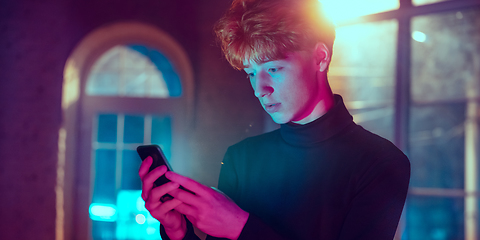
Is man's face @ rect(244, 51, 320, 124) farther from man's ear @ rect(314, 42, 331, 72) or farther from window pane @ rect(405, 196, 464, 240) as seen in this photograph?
window pane @ rect(405, 196, 464, 240)

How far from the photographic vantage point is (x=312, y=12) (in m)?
0.91

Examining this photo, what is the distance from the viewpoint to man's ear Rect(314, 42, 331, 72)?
2.91 ft

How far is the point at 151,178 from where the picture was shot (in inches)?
Answer: 31.8

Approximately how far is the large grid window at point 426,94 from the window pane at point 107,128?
1781mm

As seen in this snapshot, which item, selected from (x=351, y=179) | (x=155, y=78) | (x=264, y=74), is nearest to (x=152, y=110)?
(x=155, y=78)

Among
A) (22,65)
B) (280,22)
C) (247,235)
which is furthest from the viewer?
(22,65)

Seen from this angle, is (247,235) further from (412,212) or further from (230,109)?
(412,212)

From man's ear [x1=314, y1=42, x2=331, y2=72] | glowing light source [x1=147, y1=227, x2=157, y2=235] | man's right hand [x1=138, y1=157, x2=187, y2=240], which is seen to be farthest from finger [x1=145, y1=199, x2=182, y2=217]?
glowing light source [x1=147, y1=227, x2=157, y2=235]

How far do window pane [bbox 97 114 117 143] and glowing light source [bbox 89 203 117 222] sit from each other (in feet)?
1.71

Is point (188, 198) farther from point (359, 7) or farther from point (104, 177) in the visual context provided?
point (104, 177)

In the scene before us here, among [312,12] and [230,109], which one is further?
[230,109]

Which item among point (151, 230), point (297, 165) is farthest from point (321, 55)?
point (151, 230)

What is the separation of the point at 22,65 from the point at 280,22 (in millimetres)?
2467

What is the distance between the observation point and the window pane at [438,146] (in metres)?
1.75
